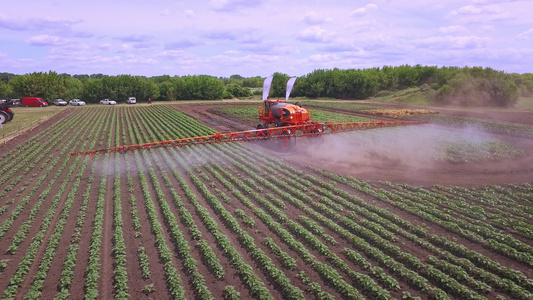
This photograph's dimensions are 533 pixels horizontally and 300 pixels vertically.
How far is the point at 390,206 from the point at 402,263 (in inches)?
183

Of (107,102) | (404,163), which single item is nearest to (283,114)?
(404,163)

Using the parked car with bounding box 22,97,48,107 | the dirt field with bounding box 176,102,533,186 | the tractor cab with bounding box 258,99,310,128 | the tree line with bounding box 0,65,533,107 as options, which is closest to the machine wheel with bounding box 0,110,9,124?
the parked car with bounding box 22,97,48,107

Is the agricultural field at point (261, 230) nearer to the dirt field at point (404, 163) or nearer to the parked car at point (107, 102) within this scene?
the dirt field at point (404, 163)

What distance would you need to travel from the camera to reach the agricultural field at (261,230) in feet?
32.4

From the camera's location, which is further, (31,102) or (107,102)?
(107,102)

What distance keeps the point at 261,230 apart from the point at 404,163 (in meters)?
12.9

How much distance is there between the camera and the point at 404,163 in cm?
2184

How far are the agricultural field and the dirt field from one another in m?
0.21

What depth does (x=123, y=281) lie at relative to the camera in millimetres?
10031

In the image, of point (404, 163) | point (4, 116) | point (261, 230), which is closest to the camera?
point (261, 230)

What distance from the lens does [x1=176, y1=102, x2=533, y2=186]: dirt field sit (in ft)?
62.7

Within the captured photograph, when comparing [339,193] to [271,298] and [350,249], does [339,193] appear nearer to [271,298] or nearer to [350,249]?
[350,249]

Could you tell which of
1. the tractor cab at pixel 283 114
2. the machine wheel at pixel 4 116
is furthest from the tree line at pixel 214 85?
the tractor cab at pixel 283 114

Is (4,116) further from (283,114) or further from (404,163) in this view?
(404,163)
